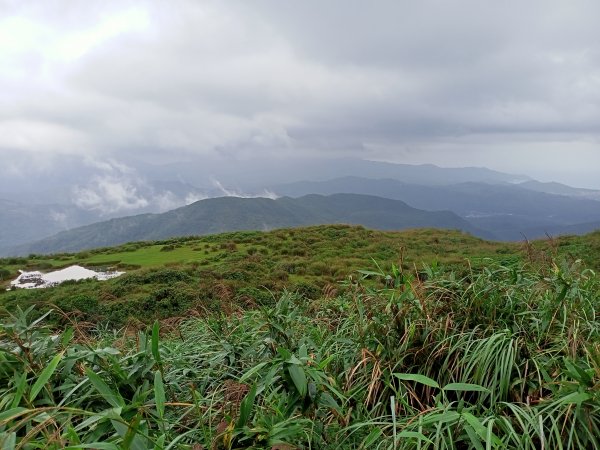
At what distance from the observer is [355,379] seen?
12.1 feet

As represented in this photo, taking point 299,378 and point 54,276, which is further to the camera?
point 54,276

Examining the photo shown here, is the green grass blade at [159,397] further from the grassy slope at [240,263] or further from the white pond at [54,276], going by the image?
the white pond at [54,276]

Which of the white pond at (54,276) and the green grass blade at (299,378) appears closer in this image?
the green grass blade at (299,378)

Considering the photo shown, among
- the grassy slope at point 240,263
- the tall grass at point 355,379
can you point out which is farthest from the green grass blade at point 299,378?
the grassy slope at point 240,263

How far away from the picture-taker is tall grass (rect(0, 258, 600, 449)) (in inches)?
100

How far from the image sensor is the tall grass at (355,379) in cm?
254

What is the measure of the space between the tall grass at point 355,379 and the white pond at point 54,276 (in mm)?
14022

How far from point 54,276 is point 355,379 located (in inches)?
732

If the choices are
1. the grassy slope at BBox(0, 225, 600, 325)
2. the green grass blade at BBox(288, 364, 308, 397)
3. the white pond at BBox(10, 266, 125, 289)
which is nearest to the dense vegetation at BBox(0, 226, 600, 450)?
the green grass blade at BBox(288, 364, 308, 397)

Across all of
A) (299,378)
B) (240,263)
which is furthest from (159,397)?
(240,263)

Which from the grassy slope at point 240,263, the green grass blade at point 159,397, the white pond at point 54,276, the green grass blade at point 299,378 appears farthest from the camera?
the white pond at point 54,276

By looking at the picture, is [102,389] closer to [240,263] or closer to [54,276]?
A: [240,263]

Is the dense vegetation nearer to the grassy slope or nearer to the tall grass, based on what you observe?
the tall grass

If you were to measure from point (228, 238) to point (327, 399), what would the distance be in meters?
22.4
